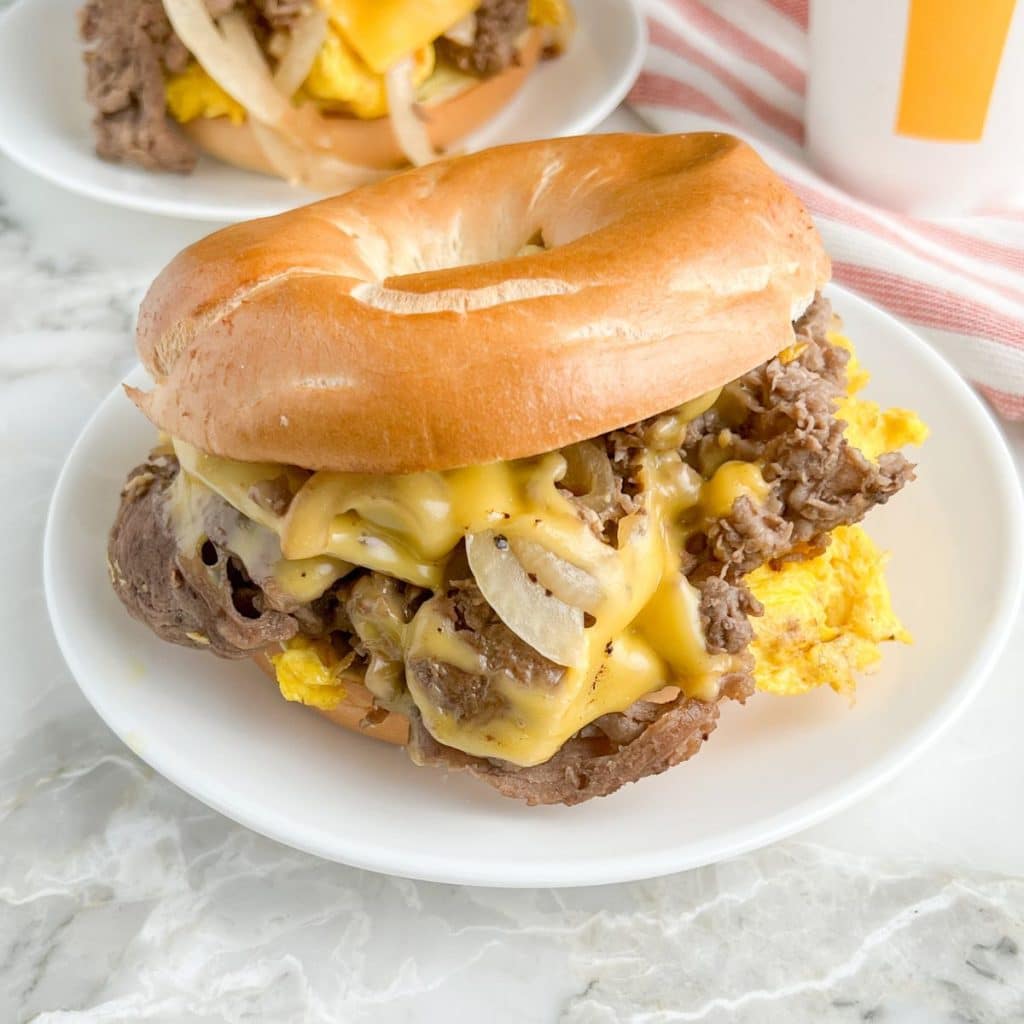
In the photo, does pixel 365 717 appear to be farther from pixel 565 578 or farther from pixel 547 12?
pixel 547 12

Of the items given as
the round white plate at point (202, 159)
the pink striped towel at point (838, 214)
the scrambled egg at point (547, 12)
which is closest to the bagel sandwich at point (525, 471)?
the pink striped towel at point (838, 214)

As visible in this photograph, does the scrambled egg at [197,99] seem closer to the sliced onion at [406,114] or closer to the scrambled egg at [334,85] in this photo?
the scrambled egg at [334,85]

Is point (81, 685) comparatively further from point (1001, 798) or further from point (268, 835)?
point (1001, 798)

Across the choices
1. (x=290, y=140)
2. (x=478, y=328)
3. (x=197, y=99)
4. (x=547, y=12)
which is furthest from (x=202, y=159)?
(x=478, y=328)

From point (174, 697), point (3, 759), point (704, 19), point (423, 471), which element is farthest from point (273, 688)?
point (704, 19)

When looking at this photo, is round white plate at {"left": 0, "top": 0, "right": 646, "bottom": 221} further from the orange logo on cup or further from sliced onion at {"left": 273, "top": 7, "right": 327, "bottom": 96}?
the orange logo on cup

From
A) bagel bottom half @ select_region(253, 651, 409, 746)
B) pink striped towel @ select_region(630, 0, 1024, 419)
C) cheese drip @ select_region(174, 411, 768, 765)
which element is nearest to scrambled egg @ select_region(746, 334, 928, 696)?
cheese drip @ select_region(174, 411, 768, 765)
